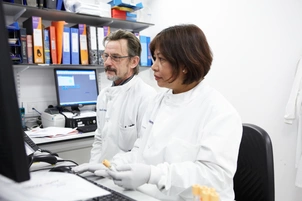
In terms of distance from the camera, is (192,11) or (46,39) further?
(192,11)

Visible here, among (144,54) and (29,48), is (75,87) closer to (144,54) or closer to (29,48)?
(29,48)

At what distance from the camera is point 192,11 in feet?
9.30

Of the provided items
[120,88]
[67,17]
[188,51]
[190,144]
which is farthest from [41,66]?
[190,144]

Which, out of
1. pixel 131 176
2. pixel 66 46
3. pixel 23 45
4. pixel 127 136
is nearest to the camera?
pixel 131 176

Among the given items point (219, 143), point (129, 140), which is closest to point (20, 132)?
point (219, 143)

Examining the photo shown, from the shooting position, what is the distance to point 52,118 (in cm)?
226

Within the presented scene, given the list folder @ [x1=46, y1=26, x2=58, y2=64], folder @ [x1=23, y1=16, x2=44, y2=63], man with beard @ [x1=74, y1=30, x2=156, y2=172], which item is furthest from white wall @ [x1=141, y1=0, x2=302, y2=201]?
folder @ [x1=23, y1=16, x2=44, y2=63]

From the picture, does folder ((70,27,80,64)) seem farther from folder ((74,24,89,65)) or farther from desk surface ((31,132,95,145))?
desk surface ((31,132,95,145))

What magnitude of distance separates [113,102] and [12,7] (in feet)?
4.06

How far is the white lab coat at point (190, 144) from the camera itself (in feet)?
2.83

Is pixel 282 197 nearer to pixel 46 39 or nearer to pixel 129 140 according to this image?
pixel 129 140

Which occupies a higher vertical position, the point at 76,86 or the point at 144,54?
the point at 144,54

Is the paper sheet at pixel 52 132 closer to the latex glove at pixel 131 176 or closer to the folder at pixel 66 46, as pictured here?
the folder at pixel 66 46

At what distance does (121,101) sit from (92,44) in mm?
1039
